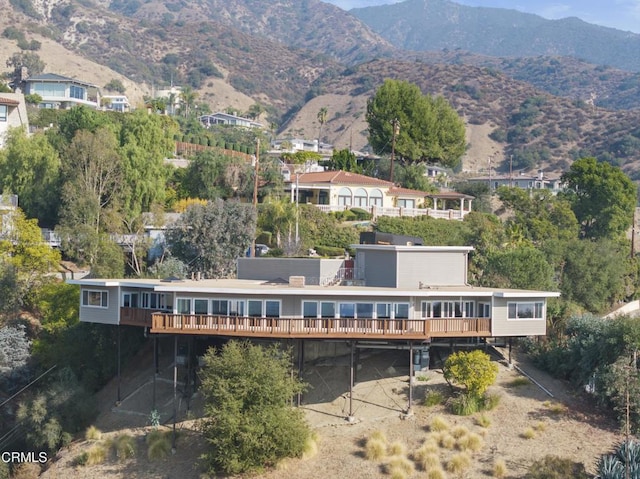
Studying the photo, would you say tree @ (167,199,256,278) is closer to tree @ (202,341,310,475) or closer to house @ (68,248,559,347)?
house @ (68,248,559,347)

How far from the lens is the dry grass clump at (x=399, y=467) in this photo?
107 ft

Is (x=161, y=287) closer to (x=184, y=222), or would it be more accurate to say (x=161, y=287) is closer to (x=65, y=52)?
(x=184, y=222)

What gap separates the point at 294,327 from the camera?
37125 millimetres

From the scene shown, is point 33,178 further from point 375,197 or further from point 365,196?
point 375,197

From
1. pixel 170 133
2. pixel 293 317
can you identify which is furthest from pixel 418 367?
pixel 170 133

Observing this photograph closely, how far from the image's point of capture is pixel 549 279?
164 feet

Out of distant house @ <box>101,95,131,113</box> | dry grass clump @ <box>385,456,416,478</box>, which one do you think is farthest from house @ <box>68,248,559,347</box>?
distant house @ <box>101,95,131,113</box>

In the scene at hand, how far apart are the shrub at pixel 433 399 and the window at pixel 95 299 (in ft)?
47.9

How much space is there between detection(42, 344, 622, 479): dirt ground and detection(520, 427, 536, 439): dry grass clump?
0.05 meters

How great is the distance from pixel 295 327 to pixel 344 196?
2986 cm

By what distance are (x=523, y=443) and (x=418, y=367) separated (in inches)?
260

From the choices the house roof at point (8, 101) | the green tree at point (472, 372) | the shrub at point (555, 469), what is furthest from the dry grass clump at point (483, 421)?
the house roof at point (8, 101)

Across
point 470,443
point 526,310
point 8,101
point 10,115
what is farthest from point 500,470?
point 10,115

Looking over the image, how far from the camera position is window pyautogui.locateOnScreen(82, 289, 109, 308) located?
4053 centimetres
